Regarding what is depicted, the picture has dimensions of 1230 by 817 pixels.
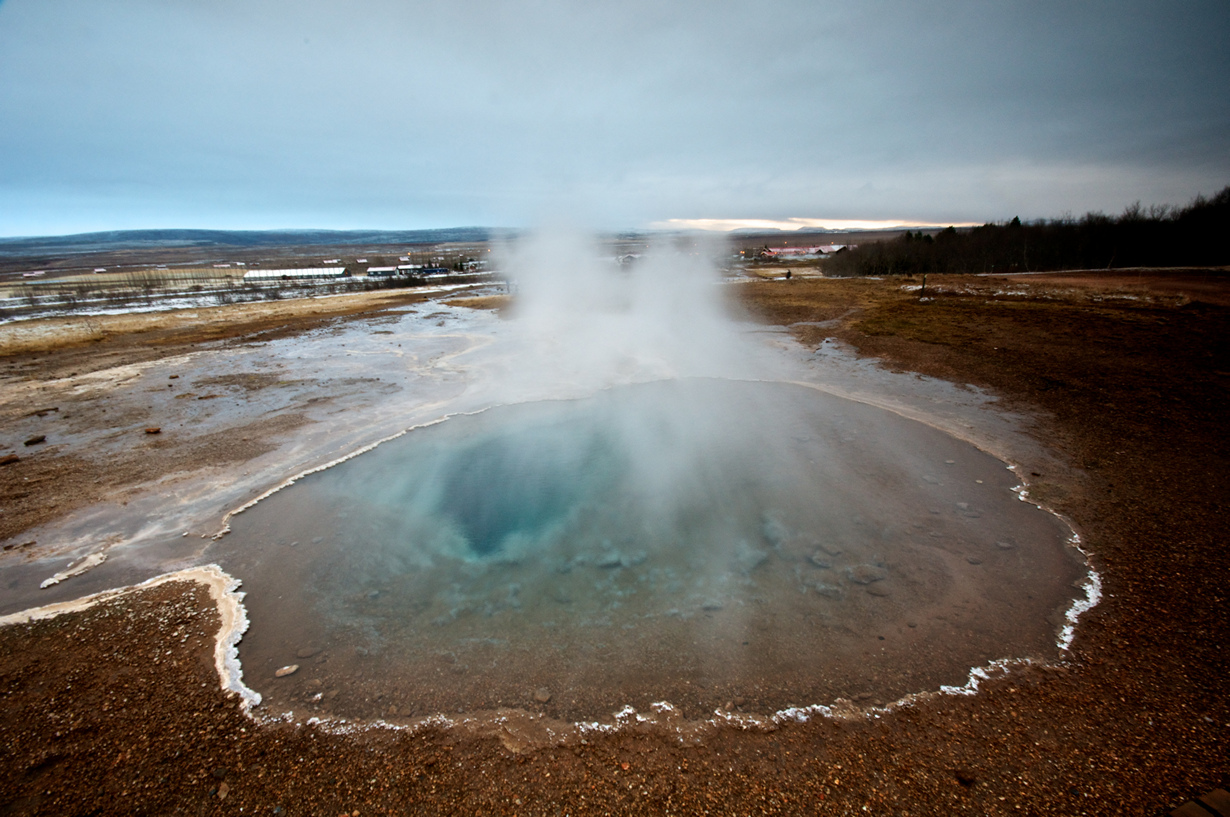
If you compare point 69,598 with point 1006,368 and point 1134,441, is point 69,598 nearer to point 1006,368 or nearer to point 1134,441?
point 1134,441

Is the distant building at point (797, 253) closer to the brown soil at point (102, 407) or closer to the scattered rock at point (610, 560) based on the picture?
the brown soil at point (102, 407)

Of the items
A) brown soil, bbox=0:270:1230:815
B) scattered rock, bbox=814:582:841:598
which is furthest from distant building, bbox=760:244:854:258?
brown soil, bbox=0:270:1230:815

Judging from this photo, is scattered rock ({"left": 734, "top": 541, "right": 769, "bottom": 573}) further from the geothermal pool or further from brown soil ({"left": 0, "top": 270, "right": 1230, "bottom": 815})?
brown soil ({"left": 0, "top": 270, "right": 1230, "bottom": 815})

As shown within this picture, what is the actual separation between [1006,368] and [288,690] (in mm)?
13343

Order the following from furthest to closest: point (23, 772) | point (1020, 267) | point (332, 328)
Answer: point (1020, 267)
point (332, 328)
point (23, 772)

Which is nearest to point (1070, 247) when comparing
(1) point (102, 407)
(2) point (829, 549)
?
(2) point (829, 549)

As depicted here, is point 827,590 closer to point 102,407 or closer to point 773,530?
point 773,530

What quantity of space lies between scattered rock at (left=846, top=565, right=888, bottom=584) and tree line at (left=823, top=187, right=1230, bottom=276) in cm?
3748

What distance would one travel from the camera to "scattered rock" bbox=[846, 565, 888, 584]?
13.7 feet

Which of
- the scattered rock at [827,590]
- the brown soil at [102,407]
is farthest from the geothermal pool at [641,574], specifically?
the brown soil at [102,407]

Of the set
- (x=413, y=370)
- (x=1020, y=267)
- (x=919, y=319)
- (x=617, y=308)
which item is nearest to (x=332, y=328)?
(x=413, y=370)

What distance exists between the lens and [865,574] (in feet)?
14.0

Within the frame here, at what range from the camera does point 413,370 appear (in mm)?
11344

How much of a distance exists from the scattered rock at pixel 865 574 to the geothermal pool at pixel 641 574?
18mm
